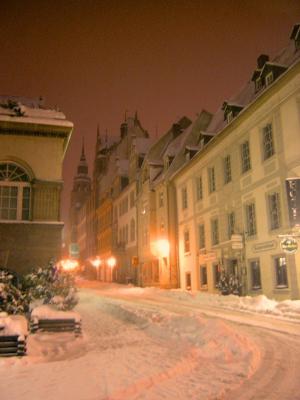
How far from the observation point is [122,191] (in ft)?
168

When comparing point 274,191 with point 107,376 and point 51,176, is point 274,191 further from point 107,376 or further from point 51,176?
point 107,376

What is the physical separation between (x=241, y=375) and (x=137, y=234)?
37.8 m

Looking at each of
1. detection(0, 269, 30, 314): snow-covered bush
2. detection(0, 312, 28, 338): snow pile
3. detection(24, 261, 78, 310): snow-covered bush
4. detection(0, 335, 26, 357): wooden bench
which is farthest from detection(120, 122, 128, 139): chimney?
detection(0, 335, 26, 357): wooden bench

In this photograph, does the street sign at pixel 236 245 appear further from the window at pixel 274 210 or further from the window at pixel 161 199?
the window at pixel 161 199

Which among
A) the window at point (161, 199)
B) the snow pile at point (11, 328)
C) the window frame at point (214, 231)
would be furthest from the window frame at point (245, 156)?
the snow pile at point (11, 328)

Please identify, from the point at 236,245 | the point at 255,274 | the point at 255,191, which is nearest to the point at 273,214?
the point at 255,191

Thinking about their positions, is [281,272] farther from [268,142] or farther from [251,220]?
[268,142]

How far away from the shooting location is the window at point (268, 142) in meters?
21.4

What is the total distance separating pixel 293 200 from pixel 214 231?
1014 cm

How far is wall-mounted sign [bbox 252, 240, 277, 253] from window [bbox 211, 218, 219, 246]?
5.15 meters

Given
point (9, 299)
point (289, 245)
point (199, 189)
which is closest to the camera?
point (9, 299)

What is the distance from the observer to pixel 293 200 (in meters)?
18.2

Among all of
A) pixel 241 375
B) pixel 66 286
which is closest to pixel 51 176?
pixel 66 286

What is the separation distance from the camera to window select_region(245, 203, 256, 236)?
22.8 meters
